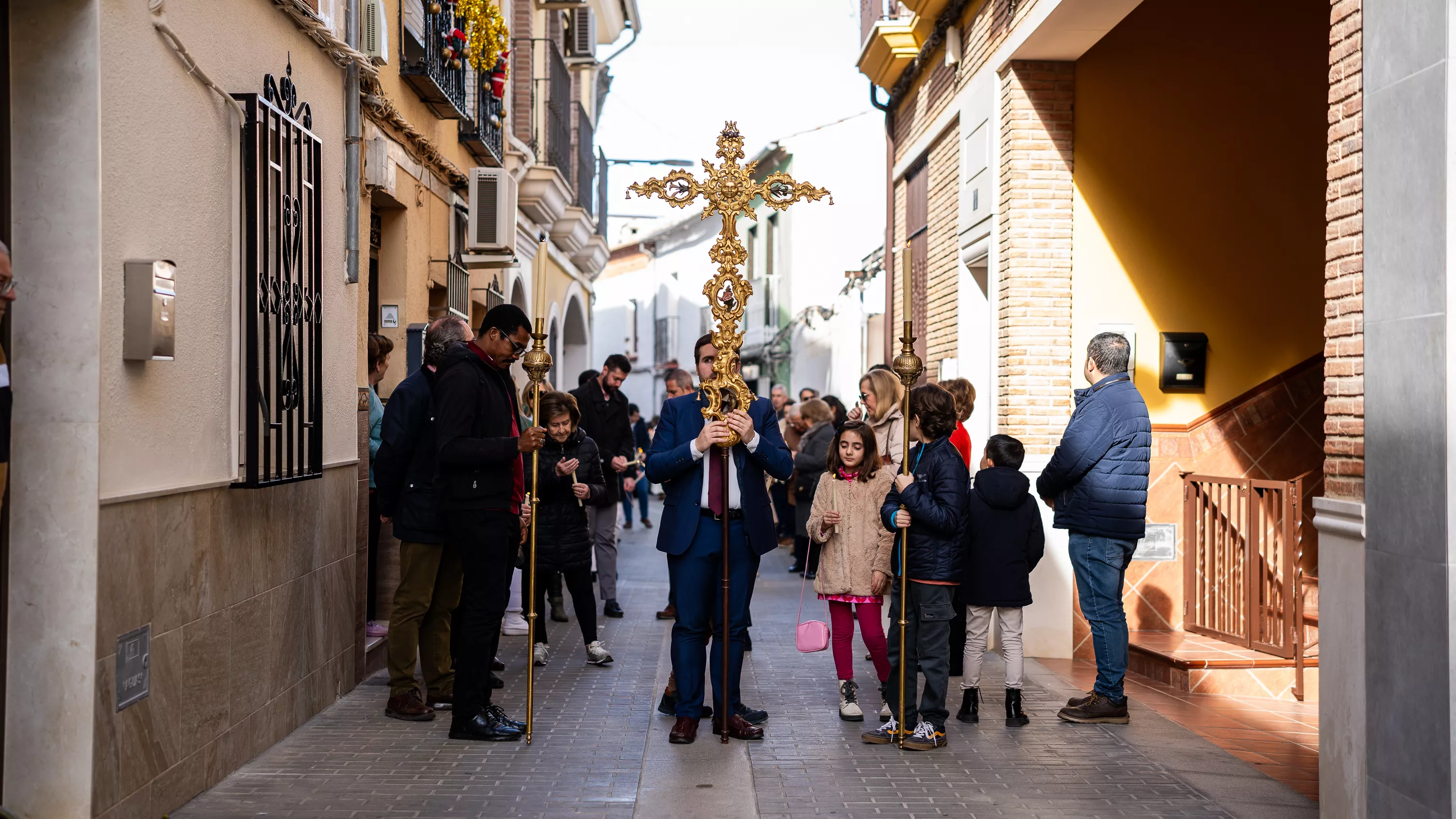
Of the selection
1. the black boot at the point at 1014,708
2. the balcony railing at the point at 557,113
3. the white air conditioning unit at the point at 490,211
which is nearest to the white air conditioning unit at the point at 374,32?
the white air conditioning unit at the point at 490,211

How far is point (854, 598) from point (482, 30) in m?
6.25

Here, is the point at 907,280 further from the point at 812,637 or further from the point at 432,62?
the point at 432,62

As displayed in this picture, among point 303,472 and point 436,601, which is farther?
point 436,601

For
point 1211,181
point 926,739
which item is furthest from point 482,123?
point 926,739

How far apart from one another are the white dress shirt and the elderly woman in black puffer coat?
2.19 metres

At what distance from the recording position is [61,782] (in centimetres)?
443

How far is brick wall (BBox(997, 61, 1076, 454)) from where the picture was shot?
910 cm

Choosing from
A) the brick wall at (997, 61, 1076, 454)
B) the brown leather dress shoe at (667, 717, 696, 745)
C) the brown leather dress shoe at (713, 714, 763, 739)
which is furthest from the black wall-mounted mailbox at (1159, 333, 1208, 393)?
the brown leather dress shoe at (667, 717, 696, 745)

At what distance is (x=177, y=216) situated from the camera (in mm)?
5117

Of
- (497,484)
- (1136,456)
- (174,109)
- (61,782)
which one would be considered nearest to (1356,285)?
(1136,456)

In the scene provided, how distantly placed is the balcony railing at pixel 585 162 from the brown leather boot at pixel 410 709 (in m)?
12.5

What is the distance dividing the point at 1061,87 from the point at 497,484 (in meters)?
5.07

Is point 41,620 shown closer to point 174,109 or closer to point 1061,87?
point 174,109

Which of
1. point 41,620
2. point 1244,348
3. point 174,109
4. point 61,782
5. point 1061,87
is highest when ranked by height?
point 1061,87
